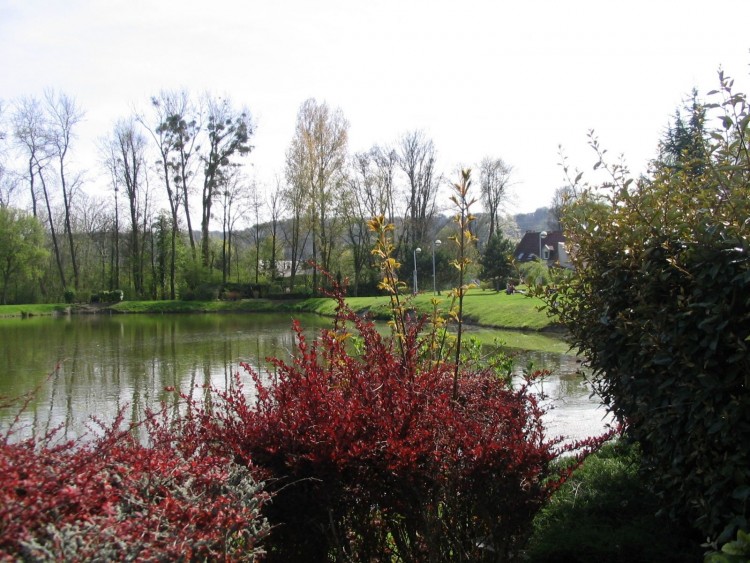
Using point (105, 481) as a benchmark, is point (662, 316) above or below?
above

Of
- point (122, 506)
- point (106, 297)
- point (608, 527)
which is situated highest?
point (122, 506)

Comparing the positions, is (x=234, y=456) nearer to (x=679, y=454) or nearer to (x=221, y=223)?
(x=679, y=454)

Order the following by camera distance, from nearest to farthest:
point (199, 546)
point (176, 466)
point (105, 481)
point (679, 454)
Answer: point (199, 546)
point (105, 481)
point (176, 466)
point (679, 454)

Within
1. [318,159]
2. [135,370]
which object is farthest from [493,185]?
[135,370]

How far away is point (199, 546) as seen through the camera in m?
1.94

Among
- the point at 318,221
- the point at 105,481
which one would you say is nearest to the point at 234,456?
the point at 105,481

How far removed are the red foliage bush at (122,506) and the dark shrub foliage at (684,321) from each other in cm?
210

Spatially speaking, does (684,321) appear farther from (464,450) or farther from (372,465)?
(372,465)

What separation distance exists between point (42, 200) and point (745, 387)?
52.9m

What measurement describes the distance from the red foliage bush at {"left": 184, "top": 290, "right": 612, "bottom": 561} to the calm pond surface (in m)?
0.87

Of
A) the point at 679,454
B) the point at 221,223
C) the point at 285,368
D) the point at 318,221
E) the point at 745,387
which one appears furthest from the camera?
the point at 221,223

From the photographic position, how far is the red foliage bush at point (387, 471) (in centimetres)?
287

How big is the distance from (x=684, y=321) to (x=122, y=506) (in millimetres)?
2632

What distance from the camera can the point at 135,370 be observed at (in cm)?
1496
